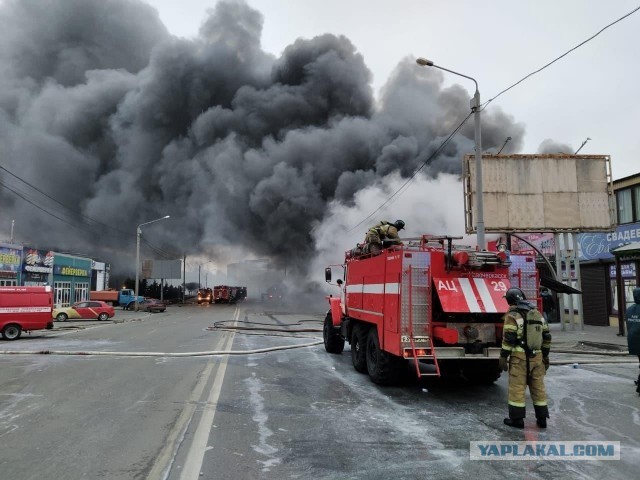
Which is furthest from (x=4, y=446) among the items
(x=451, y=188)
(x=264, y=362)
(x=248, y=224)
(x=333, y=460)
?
(x=248, y=224)

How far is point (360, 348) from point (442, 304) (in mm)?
2426

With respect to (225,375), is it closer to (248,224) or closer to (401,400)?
(401,400)

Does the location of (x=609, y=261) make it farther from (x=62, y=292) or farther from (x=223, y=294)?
(x=223, y=294)

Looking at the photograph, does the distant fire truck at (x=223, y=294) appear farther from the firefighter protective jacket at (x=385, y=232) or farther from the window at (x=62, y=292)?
the firefighter protective jacket at (x=385, y=232)

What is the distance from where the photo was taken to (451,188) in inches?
965

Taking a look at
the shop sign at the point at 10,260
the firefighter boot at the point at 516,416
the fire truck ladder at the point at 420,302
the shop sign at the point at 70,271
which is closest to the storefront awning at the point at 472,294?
the fire truck ladder at the point at 420,302

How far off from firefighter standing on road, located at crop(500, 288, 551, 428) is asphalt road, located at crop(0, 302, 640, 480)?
18cm

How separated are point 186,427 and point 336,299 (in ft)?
20.0

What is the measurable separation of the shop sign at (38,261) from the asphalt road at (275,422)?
26233mm

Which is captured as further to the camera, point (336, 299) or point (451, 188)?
point (451, 188)

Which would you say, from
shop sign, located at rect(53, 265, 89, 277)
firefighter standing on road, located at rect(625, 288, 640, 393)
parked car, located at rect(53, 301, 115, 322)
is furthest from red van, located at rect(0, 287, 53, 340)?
shop sign, located at rect(53, 265, 89, 277)

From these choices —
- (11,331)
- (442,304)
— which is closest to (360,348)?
(442,304)

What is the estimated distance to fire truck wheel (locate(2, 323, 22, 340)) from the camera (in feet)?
47.3

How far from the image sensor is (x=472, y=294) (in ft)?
20.6
